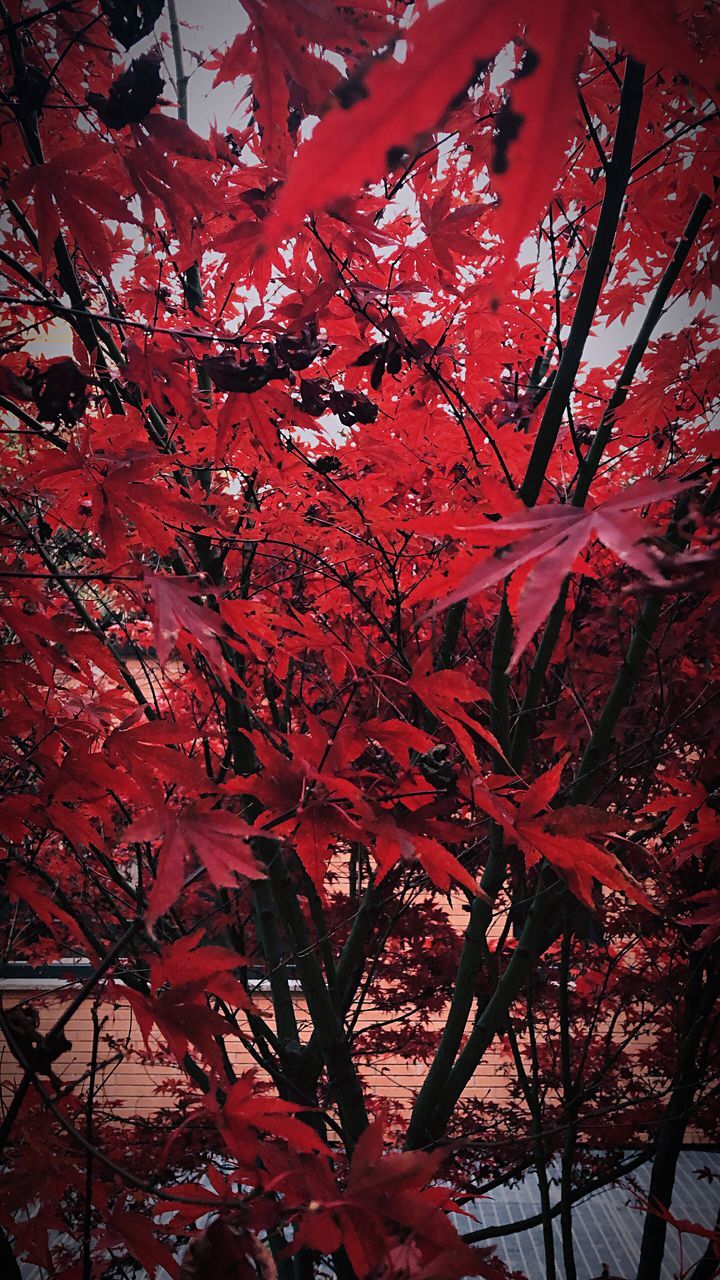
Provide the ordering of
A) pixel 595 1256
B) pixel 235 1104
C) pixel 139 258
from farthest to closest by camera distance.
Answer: pixel 595 1256, pixel 139 258, pixel 235 1104

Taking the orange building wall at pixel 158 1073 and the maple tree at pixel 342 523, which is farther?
the orange building wall at pixel 158 1073

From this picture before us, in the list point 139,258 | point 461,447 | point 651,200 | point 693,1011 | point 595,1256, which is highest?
point 139,258

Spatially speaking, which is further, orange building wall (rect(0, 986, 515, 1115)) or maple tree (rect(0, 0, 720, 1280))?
orange building wall (rect(0, 986, 515, 1115))

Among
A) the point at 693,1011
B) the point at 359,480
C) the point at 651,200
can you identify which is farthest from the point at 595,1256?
the point at 651,200

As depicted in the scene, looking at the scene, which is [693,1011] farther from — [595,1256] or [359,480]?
[595,1256]

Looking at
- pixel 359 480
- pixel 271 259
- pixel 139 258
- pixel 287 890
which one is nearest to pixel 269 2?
pixel 271 259

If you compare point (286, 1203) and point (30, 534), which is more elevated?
point (30, 534)

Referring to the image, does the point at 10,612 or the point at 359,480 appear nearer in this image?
the point at 10,612

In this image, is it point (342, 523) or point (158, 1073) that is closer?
point (342, 523)

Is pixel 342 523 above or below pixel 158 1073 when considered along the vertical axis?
above

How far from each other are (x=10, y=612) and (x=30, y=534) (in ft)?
1.71

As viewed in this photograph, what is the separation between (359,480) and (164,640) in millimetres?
1797

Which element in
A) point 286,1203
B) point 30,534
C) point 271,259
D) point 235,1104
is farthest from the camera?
point 271,259

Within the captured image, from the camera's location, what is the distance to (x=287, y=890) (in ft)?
8.65
